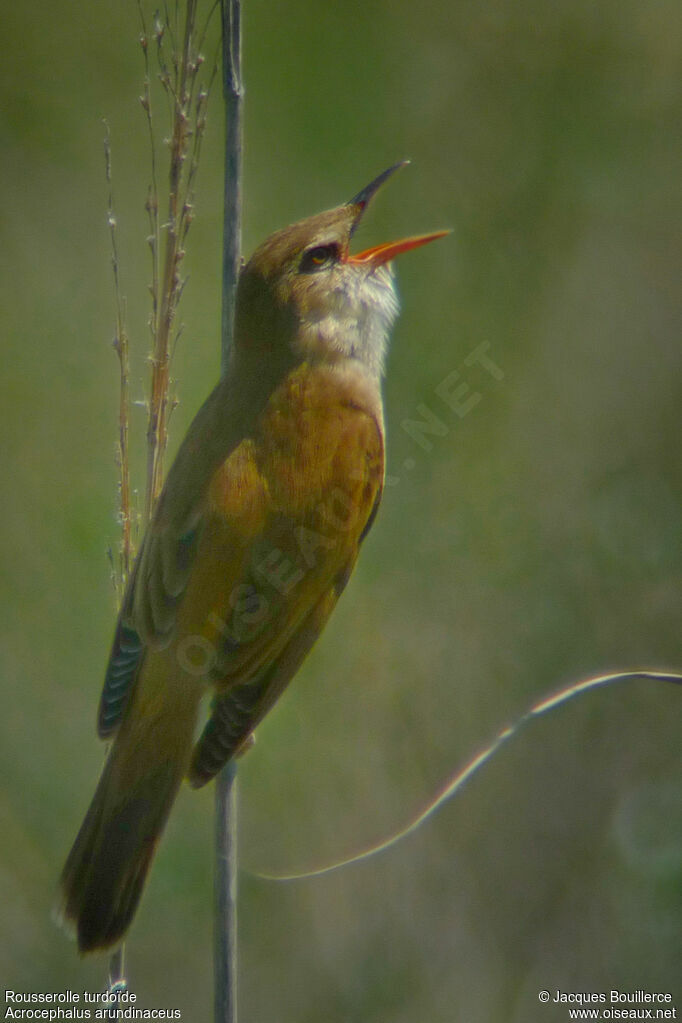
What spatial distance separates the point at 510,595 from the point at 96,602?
1241mm

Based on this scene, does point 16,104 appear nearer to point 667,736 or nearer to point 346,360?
point 346,360

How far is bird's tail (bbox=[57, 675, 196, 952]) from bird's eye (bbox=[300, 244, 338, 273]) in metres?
1.23

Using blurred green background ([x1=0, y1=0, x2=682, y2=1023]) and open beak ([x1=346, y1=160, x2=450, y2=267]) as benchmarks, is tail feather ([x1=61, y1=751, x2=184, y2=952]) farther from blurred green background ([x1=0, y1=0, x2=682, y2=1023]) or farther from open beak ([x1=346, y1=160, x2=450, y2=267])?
open beak ([x1=346, y1=160, x2=450, y2=267])

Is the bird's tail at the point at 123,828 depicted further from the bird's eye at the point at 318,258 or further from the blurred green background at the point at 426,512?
the bird's eye at the point at 318,258

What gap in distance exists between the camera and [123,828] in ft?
8.14

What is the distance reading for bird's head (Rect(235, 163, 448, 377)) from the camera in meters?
2.87

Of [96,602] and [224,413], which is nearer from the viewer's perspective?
[224,413]

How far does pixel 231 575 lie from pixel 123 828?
63cm

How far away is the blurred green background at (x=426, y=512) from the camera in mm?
2990

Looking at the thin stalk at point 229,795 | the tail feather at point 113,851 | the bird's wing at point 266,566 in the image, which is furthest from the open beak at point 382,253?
the tail feather at point 113,851

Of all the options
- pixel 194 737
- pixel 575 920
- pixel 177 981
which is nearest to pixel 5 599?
pixel 194 737

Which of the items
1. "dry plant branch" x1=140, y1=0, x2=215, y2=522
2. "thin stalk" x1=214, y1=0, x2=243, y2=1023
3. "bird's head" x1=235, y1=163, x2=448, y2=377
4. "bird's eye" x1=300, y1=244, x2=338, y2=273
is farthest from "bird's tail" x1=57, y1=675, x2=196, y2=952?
"bird's eye" x1=300, y1=244, x2=338, y2=273

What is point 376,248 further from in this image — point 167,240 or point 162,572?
point 162,572

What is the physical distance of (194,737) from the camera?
8.48 ft
